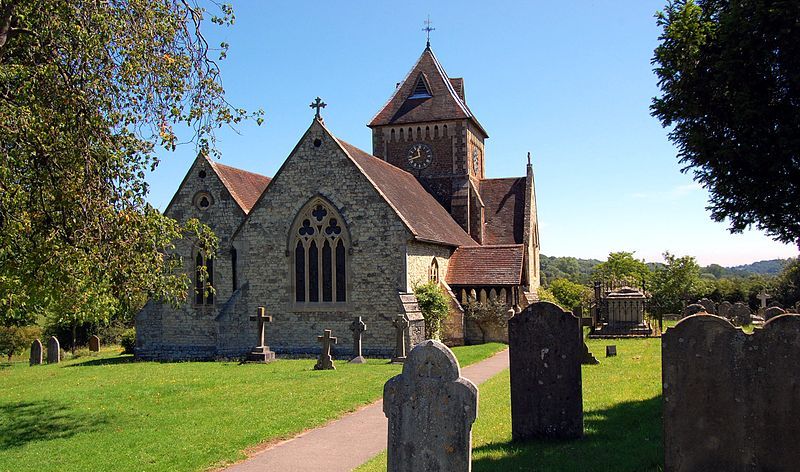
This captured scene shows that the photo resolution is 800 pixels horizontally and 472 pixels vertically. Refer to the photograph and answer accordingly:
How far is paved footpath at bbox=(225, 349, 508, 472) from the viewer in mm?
9016

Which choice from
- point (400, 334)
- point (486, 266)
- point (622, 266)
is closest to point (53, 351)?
point (400, 334)

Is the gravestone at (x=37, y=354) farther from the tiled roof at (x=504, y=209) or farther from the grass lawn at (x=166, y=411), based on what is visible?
the tiled roof at (x=504, y=209)

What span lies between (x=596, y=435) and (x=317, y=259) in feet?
53.7

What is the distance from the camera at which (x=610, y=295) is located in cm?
2827

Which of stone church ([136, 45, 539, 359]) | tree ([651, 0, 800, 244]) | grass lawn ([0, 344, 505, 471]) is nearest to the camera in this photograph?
grass lawn ([0, 344, 505, 471])

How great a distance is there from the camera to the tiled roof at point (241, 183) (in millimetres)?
27203

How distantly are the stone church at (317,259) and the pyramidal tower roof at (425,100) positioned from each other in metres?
Answer: 4.59

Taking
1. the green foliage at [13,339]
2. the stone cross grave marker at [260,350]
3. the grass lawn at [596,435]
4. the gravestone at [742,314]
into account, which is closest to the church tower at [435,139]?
the gravestone at [742,314]

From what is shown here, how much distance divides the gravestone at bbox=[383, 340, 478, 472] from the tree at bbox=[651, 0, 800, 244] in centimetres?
732

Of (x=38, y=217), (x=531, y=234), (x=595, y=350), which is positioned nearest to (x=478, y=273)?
(x=595, y=350)

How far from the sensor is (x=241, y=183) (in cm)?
2914

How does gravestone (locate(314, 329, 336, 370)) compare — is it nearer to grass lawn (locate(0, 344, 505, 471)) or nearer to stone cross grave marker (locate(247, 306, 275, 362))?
grass lawn (locate(0, 344, 505, 471))

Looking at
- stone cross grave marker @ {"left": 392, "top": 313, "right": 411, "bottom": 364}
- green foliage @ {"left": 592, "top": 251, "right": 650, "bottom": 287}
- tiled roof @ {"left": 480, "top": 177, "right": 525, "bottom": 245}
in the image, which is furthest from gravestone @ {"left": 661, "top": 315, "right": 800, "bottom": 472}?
green foliage @ {"left": 592, "top": 251, "right": 650, "bottom": 287}

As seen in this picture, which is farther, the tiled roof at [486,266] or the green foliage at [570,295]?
the green foliage at [570,295]
